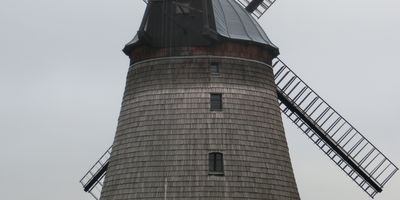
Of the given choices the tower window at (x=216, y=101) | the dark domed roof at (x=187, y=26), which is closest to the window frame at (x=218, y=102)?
the tower window at (x=216, y=101)

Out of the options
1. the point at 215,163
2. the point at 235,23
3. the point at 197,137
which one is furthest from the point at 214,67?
the point at 215,163

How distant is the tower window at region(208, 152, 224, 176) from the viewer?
2748cm

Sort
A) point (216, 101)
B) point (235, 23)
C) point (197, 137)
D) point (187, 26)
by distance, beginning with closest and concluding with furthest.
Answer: point (197, 137) → point (216, 101) → point (187, 26) → point (235, 23)

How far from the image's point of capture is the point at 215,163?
2759 centimetres

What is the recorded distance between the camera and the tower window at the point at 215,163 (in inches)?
1082

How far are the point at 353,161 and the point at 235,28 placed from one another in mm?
6677

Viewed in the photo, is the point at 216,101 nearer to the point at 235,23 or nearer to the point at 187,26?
the point at 187,26

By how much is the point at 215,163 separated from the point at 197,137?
1.05 metres

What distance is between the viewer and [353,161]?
31.2 meters

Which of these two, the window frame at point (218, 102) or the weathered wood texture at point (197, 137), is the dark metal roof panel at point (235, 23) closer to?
the weathered wood texture at point (197, 137)

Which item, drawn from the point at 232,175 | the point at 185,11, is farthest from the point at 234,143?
the point at 185,11

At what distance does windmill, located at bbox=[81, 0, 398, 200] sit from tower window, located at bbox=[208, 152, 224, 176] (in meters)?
0.03

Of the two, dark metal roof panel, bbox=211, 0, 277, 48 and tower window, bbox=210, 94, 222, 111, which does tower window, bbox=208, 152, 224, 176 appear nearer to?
tower window, bbox=210, 94, 222, 111

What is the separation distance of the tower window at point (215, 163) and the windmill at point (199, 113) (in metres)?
0.03
